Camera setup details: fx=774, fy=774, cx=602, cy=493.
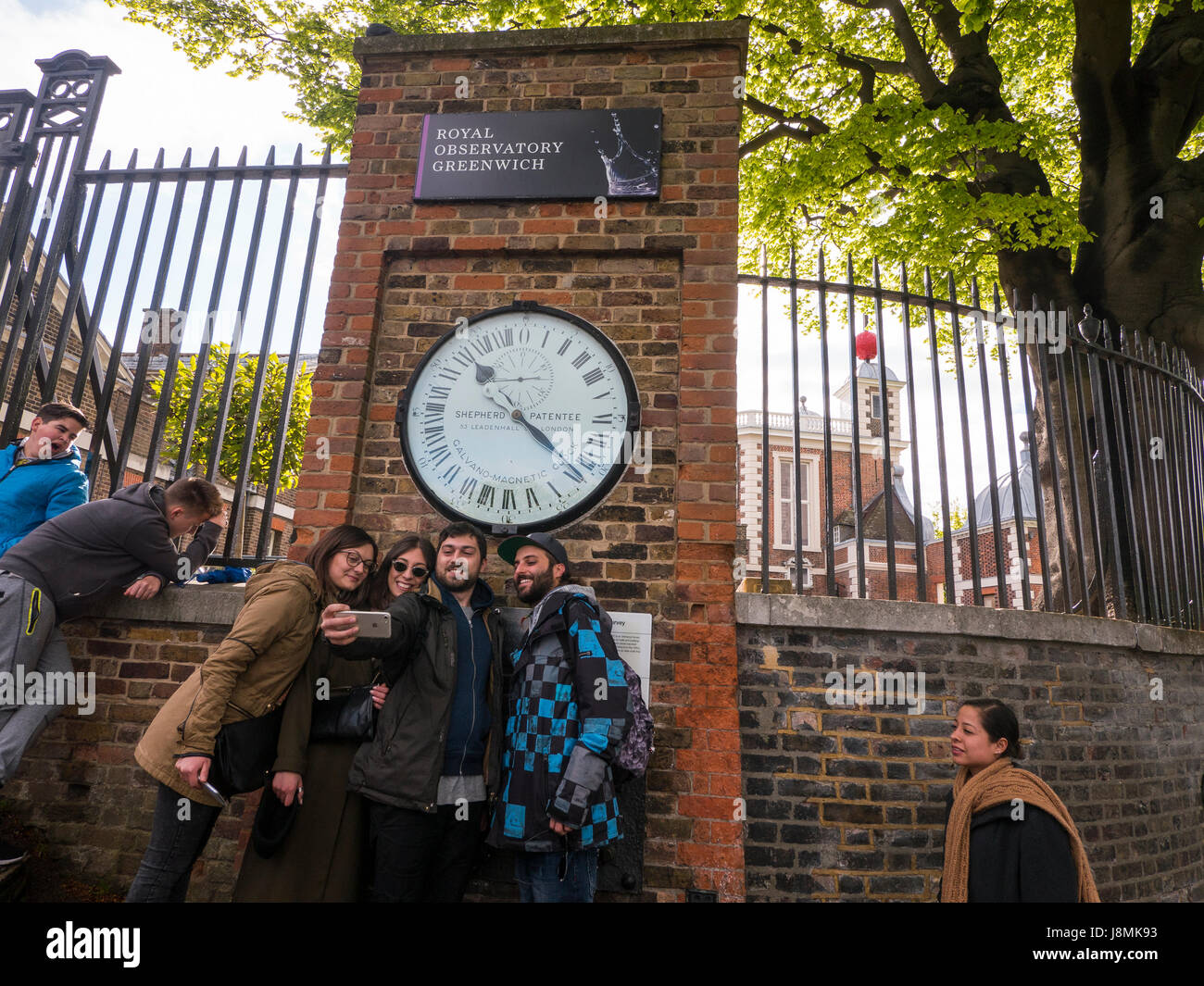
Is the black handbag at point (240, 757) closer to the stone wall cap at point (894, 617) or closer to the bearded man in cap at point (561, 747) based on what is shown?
the bearded man in cap at point (561, 747)

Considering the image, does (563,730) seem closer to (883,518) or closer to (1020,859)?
(1020,859)

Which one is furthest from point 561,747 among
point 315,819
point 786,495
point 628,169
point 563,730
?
point 786,495

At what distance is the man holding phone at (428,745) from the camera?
2.78 metres

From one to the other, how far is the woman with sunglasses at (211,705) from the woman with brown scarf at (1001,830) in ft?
8.29

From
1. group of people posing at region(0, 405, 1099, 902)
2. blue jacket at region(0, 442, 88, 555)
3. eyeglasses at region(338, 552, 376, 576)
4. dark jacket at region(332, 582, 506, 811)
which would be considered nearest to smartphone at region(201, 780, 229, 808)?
group of people posing at region(0, 405, 1099, 902)

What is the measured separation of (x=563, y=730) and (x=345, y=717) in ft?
2.84

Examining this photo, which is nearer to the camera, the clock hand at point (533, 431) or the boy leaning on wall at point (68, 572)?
the boy leaning on wall at point (68, 572)

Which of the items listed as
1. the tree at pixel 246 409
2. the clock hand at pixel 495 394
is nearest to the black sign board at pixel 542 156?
the clock hand at pixel 495 394

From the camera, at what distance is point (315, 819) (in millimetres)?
2979
